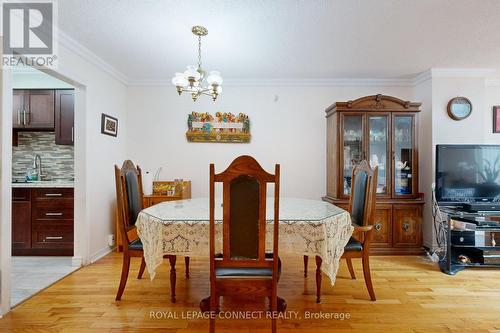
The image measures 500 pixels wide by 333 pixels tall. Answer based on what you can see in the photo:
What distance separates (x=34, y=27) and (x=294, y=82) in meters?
2.95

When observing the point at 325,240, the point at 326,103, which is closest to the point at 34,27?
the point at 325,240

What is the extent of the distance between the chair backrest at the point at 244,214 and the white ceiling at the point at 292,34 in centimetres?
140

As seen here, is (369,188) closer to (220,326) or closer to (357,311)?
(357,311)

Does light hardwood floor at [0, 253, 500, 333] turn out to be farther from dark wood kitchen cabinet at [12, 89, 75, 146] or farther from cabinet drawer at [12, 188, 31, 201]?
dark wood kitchen cabinet at [12, 89, 75, 146]

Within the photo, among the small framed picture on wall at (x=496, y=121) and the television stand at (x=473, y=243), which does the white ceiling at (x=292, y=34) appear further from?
the television stand at (x=473, y=243)

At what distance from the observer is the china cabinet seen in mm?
3375

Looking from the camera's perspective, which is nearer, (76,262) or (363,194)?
(363,194)

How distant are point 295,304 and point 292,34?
7.83 feet

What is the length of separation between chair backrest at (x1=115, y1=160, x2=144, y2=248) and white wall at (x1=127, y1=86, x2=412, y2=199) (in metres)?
1.47

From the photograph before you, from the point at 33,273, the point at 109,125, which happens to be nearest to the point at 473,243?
the point at 109,125

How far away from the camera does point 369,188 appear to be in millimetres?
2176

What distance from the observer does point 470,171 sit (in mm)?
3158

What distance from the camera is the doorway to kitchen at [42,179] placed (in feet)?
10.4

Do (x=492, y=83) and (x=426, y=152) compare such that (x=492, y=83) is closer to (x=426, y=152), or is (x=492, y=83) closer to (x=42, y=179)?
(x=426, y=152)
